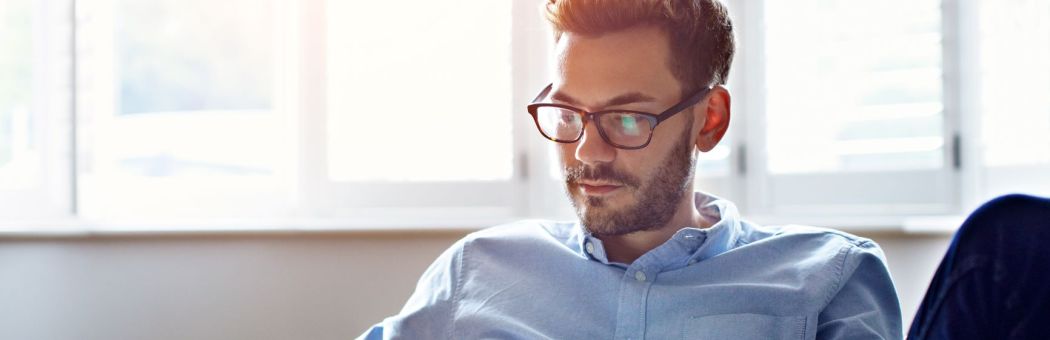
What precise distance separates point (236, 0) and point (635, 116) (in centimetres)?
161

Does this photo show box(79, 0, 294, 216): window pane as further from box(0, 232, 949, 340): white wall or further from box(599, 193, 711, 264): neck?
box(599, 193, 711, 264): neck

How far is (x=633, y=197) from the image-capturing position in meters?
1.33

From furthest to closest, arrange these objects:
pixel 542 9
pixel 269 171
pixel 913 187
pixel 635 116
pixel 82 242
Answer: pixel 269 171, pixel 82 242, pixel 913 187, pixel 542 9, pixel 635 116

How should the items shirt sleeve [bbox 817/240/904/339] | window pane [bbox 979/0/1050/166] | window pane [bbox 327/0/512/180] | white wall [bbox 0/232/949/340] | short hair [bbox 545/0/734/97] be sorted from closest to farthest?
shirt sleeve [bbox 817/240/904/339]
short hair [bbox 545/0/734/97]
window pane [bbox 979/0/1050/166]
white wall [bbox 0/232/949/340]
window pane [bbox 327/0/512/180]

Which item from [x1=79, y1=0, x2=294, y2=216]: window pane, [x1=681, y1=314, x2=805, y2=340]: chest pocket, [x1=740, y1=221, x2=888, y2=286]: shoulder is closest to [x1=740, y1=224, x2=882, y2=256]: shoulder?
[x1=740, y1=221, x2=888, y2=286]: shoulder

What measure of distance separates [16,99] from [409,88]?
0.99 meters

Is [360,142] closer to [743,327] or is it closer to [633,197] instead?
[633,197]

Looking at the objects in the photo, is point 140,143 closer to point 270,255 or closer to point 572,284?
point 270,255

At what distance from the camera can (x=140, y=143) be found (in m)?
2.62

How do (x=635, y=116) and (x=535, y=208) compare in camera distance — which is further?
(x=535, y=208)

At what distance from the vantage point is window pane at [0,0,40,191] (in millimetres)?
2576

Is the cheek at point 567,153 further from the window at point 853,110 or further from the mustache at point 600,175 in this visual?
the window at point 853,110

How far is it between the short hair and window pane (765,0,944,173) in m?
0.98

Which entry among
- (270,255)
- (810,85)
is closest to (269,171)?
(270,255)
